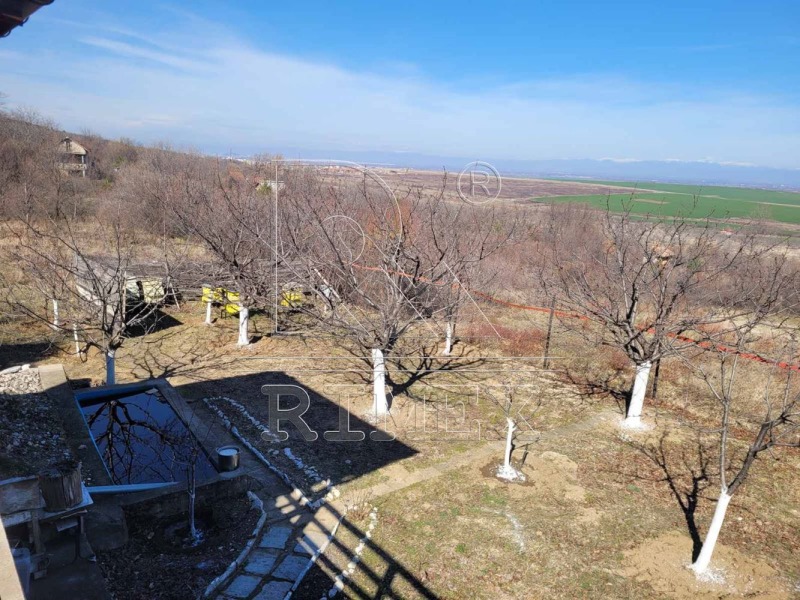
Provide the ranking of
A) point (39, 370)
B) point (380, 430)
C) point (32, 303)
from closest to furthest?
point (380, 430) → point (39, 370) → point (32, 303)

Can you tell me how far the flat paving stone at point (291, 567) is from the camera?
518cm

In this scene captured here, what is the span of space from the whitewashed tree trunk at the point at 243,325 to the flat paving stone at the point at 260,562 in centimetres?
749

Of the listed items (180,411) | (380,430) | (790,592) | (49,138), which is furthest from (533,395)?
(49,138)

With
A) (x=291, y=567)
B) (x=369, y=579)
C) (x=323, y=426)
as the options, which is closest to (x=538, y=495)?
(x=369, y=579)

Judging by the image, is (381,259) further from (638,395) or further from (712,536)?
(712,536)

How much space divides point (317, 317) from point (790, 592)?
691 centimetres

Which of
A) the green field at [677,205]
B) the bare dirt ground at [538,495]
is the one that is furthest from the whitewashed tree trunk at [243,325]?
the green field at [677,205]

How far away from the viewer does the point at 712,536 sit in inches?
211

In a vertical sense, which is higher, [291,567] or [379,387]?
[379,387]

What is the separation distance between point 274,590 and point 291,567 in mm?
361

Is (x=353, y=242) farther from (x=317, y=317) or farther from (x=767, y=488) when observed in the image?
(x=767, y=488)

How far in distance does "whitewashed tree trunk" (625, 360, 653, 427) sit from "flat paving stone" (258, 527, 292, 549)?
6.08 metres

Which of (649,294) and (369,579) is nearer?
(369,579)

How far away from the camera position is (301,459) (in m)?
7.49
